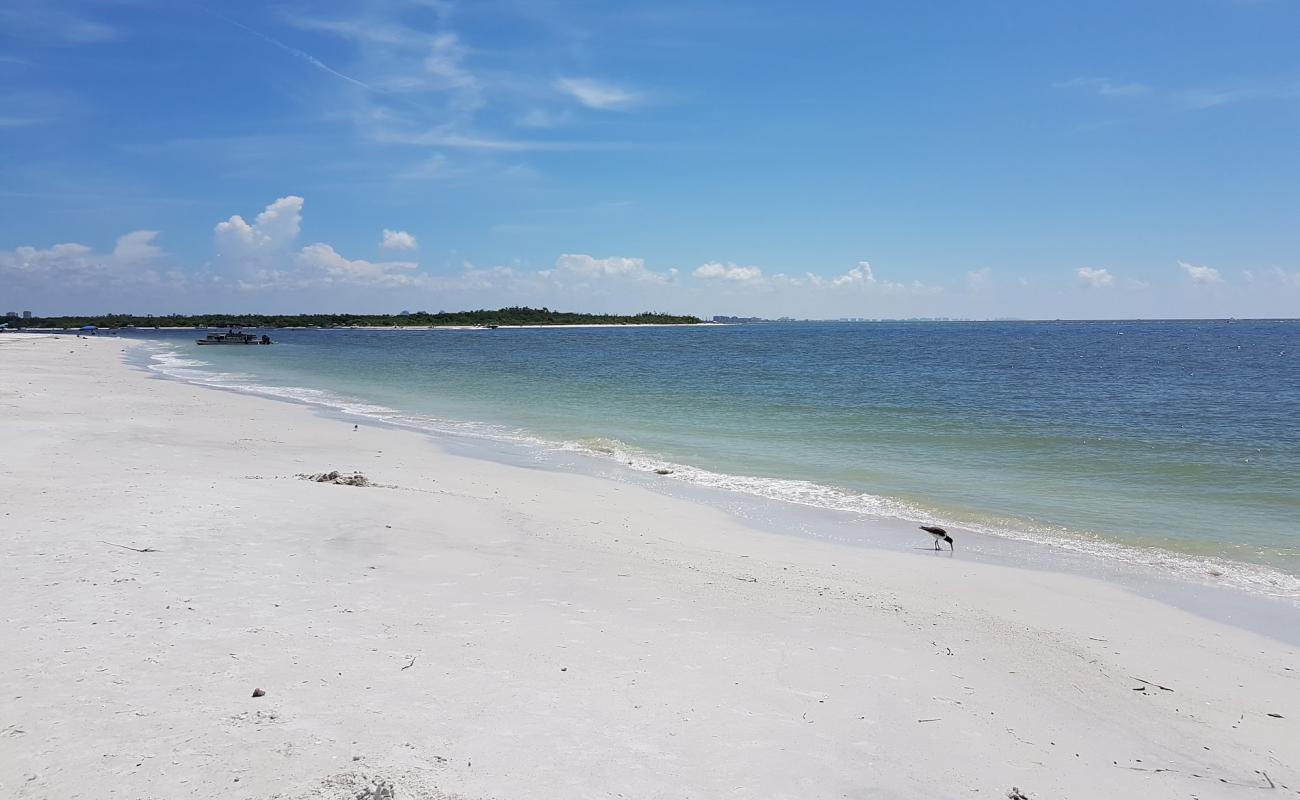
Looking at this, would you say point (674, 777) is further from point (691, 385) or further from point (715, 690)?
point (691, 385)

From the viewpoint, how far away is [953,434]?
2141 centimetres

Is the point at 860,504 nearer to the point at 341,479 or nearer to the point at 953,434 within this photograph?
the point at 341,479

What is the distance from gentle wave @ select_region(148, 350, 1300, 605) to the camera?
383 inches

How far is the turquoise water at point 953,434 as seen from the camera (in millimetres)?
12742

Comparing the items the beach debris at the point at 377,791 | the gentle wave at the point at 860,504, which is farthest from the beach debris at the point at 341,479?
the beach debris at the point at 377,791

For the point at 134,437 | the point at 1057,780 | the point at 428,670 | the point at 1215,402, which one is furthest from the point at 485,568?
the point at 1215,402

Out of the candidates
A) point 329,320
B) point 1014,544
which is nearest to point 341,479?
point 1014,544

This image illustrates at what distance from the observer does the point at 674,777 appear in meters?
4.35

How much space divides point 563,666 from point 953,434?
60.6 feet

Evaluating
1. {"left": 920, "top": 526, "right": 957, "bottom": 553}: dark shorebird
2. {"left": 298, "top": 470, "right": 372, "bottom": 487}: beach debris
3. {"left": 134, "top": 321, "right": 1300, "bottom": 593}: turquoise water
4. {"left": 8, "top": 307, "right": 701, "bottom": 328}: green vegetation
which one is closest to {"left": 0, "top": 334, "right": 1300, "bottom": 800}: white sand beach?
{"left": 920, "top": 526, "right": 957, "bottom": 553}: dark shorebird

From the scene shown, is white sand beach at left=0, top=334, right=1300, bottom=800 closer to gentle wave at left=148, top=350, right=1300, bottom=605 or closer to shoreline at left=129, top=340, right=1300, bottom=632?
shoreline at left=129, top=340, right=1300, bottom=632

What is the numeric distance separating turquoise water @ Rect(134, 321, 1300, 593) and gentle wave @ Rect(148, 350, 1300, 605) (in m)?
0.06

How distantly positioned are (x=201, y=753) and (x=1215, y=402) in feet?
117

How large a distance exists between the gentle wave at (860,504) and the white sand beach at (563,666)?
1815 millimetres
